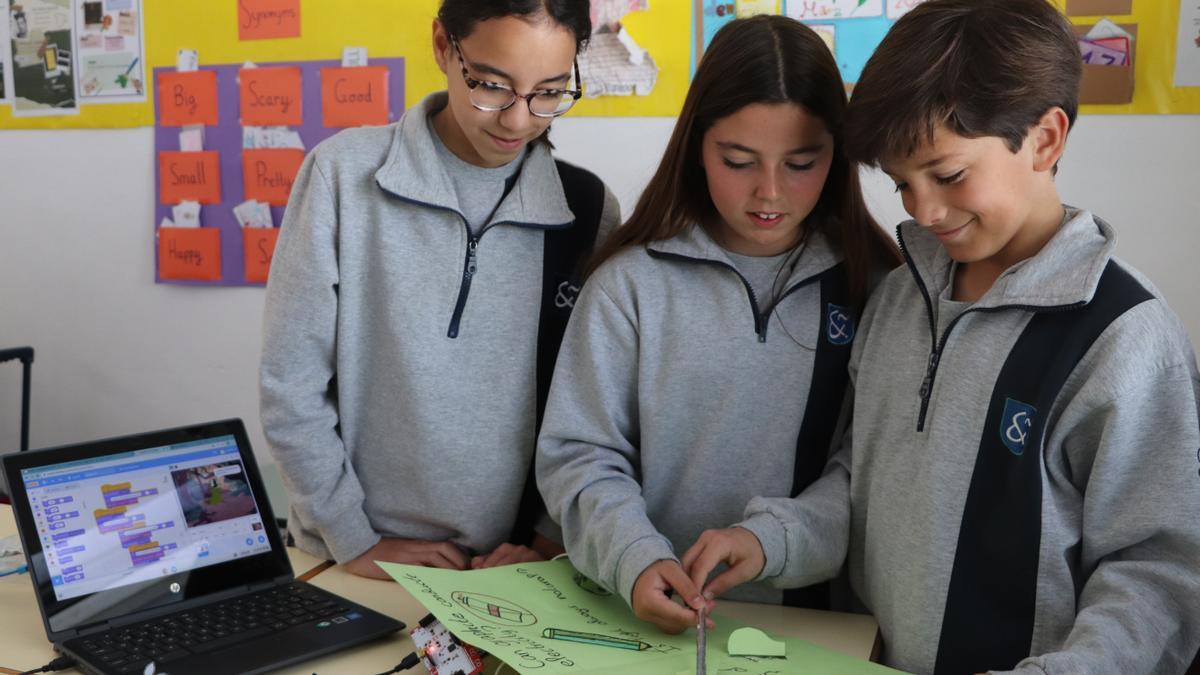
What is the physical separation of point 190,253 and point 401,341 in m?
1.72

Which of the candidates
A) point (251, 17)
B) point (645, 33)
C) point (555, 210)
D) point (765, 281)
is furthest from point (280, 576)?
point (251, 17)

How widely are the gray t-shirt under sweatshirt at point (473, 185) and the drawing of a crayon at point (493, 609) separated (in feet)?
1.43

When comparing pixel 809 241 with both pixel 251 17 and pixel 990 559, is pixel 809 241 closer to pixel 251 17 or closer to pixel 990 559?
pixel 990 559

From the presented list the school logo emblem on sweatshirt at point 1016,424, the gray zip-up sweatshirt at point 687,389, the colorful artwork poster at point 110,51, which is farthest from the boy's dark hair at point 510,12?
the colorful artwork poster at point 110,51

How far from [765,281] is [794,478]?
21 cm

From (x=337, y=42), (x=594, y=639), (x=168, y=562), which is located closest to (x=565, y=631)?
(x=594, y=639)

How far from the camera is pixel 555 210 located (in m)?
1.27

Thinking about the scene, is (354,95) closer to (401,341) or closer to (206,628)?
(401,341)

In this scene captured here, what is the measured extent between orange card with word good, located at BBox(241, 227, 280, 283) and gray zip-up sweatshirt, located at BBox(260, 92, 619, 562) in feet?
4.72

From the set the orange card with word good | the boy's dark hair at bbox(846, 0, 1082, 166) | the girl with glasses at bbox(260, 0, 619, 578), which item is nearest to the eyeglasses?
the girl with glasses at bbox(260, 0, 619, 578)

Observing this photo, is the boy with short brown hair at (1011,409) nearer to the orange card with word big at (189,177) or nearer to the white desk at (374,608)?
the white desk at (374,608)

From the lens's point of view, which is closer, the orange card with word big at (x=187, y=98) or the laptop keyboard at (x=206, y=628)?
the laptop keyboard at (x=206, y=628)

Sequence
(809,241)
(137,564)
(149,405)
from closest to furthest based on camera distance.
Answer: (137,564)
(809,241)
(149,405)

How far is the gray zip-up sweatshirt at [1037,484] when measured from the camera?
2.83 feet
